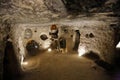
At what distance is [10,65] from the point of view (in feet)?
25.6

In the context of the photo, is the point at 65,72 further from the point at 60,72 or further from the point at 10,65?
the point at 10,65

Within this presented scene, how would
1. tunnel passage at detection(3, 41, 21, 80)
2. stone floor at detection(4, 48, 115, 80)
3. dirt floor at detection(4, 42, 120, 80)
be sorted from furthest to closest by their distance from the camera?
stone floor at detection(4, 48, 115, 80) < dirt floor at detection(4, 42, 120, 80) < tunnel passage at detection(3, 41, 21, 80)

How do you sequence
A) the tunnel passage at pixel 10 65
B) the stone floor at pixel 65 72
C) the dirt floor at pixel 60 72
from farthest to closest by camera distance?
the stone floor at pixel 65 72
the dirt floor at pixel 60 72
the tunnel passage at pixel 10 65

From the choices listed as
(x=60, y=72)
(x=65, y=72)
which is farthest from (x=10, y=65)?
(x=65, y=72)

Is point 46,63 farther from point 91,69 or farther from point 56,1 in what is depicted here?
point 56,1

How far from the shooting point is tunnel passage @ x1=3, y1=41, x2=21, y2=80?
7.52 metres

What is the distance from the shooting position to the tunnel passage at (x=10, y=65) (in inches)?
296

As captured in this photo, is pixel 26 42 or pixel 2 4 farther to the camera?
pixel 26 42

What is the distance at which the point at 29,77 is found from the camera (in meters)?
8.20

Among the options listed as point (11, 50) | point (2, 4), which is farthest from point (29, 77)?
point (2, 4)

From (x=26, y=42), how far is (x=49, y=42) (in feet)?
8.28

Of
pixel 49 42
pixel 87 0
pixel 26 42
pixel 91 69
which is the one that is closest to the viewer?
pixel 87 0

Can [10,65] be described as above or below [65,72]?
above

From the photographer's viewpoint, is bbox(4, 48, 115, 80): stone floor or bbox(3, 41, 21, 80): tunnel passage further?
bbox(4, 48, 115, 80): stone floor
